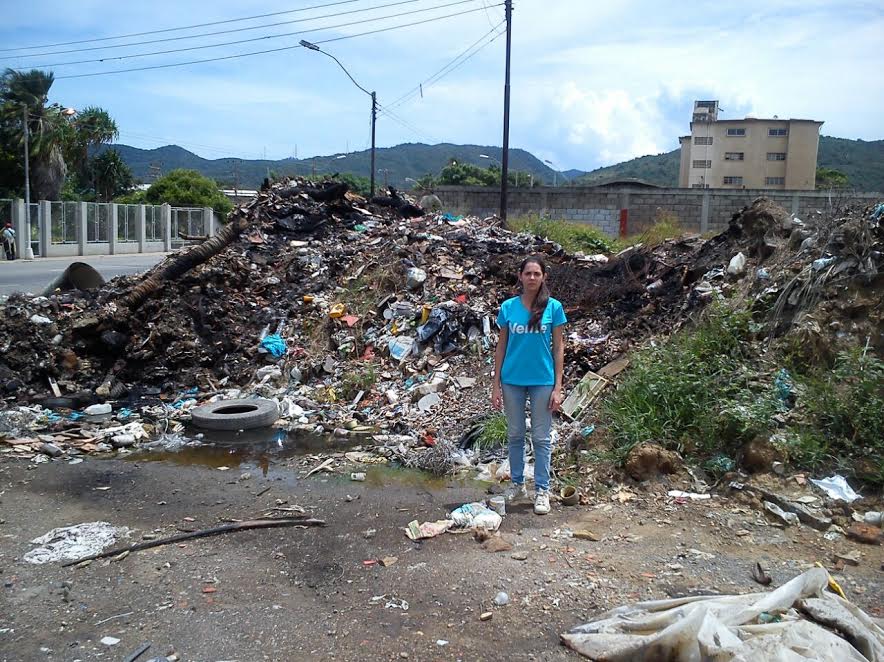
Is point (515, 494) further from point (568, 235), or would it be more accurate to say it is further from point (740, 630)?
point (568, 235)

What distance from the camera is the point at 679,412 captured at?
534 cm

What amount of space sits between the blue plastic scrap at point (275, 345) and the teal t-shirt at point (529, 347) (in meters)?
4.99

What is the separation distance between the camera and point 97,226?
100 feet

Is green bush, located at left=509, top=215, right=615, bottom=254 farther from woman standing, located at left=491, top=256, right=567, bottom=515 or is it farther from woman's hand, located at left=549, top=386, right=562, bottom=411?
woman's hand, located at left=549, top=386, right=562, bottom=411

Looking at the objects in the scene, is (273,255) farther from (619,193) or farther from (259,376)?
(619,193)

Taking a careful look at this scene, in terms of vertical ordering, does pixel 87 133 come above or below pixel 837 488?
above

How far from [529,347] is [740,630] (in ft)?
7.59

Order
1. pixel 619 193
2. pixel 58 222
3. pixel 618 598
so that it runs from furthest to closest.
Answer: pixel 58 222 < pixel 619 193 < pixel 618 598

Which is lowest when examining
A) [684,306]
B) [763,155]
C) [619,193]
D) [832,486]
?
[832,486]

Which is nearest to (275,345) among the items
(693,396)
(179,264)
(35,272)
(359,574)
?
(179,264)

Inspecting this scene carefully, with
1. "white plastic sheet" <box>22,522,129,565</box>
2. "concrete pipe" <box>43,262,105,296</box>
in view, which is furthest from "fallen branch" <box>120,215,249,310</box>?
"white plastic sheet" <box>22,522,129,565</box>

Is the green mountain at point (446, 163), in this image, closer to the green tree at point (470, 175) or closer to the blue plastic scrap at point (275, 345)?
the green tree at point (470, 175)

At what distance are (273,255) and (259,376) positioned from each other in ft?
10.9

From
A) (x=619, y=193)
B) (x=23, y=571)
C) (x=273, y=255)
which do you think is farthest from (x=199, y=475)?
(x=619, y=193)
